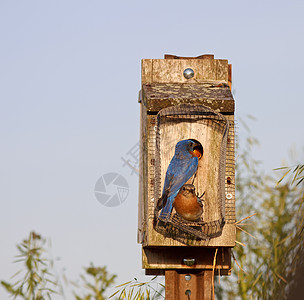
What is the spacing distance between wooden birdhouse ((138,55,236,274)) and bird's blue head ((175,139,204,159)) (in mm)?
14

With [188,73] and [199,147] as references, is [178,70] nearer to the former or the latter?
[188,73]

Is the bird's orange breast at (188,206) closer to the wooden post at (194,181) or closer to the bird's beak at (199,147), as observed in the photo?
the wooden post at (194,181)

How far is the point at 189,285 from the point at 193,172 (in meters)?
0.90

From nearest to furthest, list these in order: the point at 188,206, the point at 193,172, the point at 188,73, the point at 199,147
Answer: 1. the point at 188,206
2. the point at 193,172
3. the point at 199,147
4. the point at 188,73

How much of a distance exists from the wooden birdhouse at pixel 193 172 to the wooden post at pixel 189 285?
0.24 ft

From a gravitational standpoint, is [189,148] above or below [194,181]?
above

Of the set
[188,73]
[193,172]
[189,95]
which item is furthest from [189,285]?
[188,73]

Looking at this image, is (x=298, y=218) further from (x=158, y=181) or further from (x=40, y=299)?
(x=158, y=181)

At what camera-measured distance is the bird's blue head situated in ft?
14.4

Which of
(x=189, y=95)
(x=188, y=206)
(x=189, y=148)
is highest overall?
(x=189, y=95)

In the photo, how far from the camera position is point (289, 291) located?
2.01 meters

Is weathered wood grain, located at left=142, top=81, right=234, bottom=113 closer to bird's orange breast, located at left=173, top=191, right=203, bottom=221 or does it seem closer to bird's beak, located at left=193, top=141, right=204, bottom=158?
bird's beak, located at left=193, top=141, right=204, bottom=158

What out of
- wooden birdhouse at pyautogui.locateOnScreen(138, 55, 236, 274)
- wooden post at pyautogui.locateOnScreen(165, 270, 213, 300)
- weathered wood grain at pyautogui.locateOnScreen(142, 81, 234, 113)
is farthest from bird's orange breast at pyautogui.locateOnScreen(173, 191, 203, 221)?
weathered wood grain at pyautogui.locateOnScreen(142, 81, 234, 113)

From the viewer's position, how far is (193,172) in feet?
14.6
